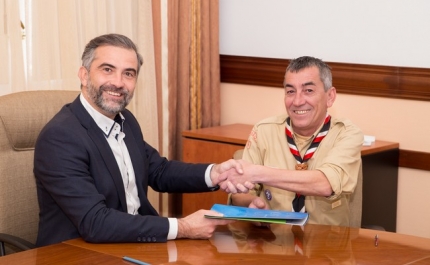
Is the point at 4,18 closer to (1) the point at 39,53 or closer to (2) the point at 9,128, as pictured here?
(1) the point at 39,53

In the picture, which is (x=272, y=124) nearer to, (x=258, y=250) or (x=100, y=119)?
(x=100, y=119)

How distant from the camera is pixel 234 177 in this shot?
3.14 meters

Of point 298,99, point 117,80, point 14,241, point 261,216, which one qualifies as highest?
point 117,80

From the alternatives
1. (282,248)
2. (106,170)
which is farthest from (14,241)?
(282,248)

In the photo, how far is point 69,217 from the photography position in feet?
8.94

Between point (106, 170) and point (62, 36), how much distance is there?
1.64 metres

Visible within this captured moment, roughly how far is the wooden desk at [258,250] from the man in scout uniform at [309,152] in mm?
437

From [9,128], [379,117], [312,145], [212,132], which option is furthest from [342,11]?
[9,128]

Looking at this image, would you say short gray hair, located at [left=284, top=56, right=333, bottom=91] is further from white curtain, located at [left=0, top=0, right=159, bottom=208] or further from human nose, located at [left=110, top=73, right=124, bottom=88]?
white curtain, located at [left=0, top=0, right=159, bottom=208]

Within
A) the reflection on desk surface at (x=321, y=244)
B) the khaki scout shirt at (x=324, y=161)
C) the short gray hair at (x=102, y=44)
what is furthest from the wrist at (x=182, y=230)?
the short gray hair at (x=102, y=44)

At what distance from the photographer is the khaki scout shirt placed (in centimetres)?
317

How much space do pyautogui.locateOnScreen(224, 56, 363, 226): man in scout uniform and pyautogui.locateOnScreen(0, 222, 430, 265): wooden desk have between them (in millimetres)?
437

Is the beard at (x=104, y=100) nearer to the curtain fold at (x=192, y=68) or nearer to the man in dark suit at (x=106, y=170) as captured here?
the man in dark suit at (x=106, y=170)

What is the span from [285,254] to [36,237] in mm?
1220
